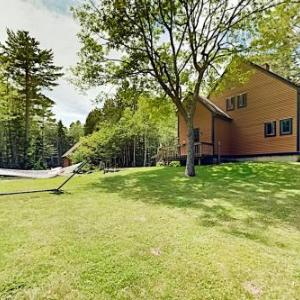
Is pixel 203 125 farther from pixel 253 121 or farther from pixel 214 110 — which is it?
pixel 253 121

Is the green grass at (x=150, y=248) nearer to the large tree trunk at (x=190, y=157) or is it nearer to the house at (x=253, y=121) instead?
the large tree trunk at (x=190, y=157)

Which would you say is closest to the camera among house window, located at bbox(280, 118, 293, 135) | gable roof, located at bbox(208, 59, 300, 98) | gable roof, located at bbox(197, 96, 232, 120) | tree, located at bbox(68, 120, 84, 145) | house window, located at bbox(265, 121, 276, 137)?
gable roof, located at bbox(208, 59, 300, 98)

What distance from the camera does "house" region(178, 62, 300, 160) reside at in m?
14.4

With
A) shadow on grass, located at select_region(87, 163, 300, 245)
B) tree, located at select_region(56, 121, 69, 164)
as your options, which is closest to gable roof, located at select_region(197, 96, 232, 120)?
shadow on grass, located at select_region(87, 163, 300, 245)

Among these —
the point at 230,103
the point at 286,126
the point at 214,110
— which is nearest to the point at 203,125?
the point at 214,110

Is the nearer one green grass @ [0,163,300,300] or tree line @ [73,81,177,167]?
green grass @ [0,163,300,300]

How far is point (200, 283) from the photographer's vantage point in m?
2.63

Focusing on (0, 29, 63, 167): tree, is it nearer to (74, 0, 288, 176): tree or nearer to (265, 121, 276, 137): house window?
(74, 0, 288, 176): tree

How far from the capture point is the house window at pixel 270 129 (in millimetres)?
15234

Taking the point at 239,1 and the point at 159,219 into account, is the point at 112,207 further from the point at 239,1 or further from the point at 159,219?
the point at 239,1

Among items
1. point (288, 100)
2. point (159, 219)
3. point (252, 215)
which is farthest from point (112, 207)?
point (288, 100)

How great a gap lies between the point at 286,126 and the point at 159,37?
27.5ft

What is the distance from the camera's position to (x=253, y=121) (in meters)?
16.3

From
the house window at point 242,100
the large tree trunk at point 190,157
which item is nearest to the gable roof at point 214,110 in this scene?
the house window at point 242,100
